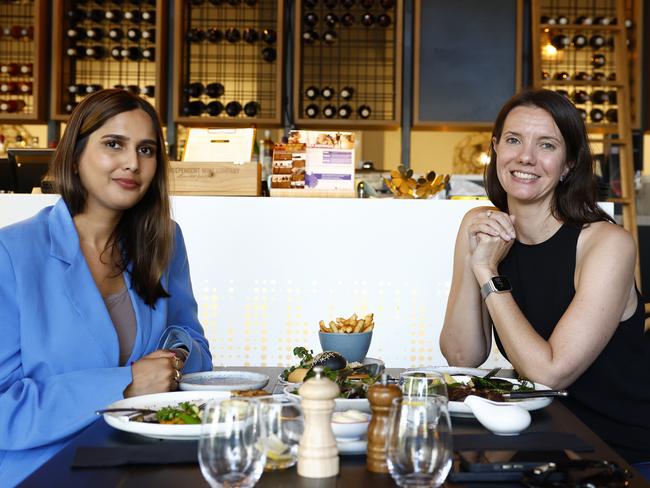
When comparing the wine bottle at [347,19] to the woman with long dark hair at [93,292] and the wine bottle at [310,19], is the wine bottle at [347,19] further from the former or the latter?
the woman with long dark hair at [93,292]

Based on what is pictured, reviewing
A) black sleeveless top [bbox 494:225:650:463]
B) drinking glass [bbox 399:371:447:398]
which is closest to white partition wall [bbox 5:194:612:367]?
black sleeveless top [bbox 494:225:650:463]

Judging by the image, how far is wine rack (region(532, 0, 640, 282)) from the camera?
5207 mm

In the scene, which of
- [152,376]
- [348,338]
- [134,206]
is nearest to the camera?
[152,376]

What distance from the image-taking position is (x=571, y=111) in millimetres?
1964

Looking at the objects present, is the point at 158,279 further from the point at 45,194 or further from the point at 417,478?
the point at 45,194

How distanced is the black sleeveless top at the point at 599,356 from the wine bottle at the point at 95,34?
4447 mm

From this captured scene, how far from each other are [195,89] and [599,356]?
4.35 m

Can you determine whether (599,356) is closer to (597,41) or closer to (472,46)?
(472,46)

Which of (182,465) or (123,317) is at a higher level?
(123,317)

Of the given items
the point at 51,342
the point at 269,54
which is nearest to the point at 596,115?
the point at 269,54

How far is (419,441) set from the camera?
0.88 meters

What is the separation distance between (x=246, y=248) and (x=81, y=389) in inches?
69.9

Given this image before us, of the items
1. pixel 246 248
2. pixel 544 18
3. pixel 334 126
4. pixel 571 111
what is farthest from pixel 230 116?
pixel 571 111

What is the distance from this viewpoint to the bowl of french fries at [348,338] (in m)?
1.71
